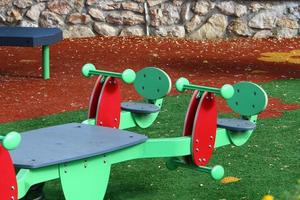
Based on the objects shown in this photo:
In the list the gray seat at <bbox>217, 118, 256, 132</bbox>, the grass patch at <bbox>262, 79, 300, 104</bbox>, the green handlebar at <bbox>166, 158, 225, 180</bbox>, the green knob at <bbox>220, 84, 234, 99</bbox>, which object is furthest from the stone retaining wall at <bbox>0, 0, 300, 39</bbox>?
the green knob at <bbox>220, 84, 234, 99</bbox>

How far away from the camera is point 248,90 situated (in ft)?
16.5

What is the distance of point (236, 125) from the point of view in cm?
482

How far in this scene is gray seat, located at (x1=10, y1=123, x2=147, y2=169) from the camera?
3.93 meters

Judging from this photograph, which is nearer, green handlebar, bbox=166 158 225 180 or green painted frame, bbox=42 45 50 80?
green handlebar, bbox=166 158 225 180

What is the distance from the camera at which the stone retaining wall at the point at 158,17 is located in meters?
11.7

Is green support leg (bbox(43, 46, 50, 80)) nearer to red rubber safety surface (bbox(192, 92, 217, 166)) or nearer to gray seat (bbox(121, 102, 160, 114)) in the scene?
gray seat (bbox(121, 102, 160, 114))

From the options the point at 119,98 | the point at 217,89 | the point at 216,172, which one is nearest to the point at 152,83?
the point at 119,98

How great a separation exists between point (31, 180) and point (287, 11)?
8.33 m

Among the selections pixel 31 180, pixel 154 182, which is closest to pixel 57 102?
pixel 154 182

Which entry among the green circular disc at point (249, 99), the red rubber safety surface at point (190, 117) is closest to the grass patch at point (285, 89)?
the green circular disc at point (249, 99)

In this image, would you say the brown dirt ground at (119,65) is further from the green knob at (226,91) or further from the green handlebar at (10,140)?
the green handlebar at (10,140)

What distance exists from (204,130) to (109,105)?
61 cm

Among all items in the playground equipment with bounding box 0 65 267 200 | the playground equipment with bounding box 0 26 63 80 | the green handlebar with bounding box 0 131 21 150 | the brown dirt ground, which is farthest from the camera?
the playground equipment with bounding box 0 26 63 80

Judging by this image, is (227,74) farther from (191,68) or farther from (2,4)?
(2,4)
